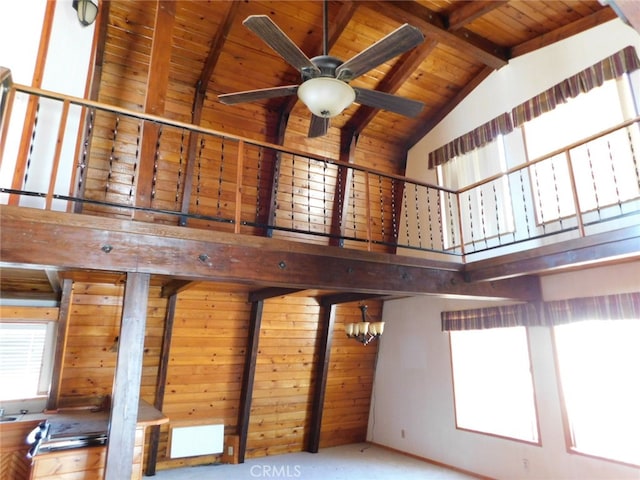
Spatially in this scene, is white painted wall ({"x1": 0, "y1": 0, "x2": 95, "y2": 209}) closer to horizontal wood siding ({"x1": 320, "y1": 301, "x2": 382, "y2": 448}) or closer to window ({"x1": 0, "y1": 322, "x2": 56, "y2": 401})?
window ({"x1": 0, "y1": 322, "x2": 56, "y2": 401})

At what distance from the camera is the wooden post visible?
2.60 m

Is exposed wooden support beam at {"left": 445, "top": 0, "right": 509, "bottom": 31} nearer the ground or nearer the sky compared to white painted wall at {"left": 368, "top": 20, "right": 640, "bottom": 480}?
nearer the sky

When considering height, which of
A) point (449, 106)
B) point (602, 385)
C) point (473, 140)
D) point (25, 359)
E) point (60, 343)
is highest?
point (449, 106)

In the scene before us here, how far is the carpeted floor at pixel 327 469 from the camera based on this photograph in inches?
203

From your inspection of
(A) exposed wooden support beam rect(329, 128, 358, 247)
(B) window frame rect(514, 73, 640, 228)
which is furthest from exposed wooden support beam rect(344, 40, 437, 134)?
(B) window frame rect(514, 73, 640, 228)

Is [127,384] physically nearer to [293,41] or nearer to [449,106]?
[293,41]

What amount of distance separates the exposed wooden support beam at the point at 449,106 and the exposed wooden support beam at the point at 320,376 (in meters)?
3.06

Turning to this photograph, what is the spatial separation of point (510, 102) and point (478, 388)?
369 centimetres

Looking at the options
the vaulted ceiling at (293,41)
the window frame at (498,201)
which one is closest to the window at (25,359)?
the vaulted ceiling at (293,41)

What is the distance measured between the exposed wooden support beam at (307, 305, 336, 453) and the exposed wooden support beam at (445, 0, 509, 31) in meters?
4.03

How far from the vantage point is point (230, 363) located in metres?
5.74

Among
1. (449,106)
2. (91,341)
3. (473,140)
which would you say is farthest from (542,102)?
(91,341)

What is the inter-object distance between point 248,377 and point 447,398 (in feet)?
8.97

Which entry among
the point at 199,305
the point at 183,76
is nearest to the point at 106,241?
the point at 199,305
